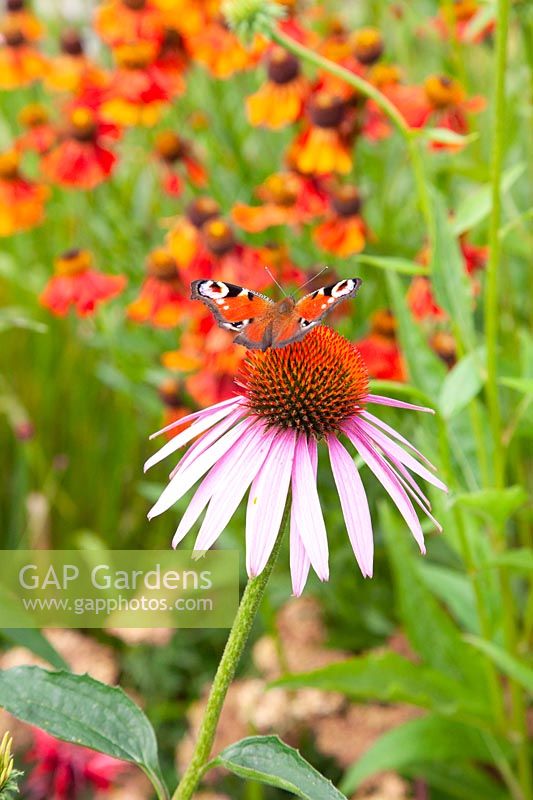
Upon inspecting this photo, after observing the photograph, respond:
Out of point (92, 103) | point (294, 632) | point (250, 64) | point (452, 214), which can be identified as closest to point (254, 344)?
point (452, 214)

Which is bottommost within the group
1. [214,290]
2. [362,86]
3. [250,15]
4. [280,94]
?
[214,290]

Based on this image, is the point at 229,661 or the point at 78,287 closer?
the point at 229,661

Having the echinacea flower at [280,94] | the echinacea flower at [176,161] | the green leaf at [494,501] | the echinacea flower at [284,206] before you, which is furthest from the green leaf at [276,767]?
the echinacea flower at [176,161]

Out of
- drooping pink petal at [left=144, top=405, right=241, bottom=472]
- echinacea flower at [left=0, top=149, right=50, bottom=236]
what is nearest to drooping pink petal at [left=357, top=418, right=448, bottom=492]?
drooping pink petal at [left=144, top=405, right=241, bottom=472]

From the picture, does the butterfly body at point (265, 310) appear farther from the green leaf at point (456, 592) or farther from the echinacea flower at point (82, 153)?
the echinacea flower at point (82, 153)

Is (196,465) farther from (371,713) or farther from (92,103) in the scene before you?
(92,103)

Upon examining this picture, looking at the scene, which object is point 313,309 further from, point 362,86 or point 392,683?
point 392,683

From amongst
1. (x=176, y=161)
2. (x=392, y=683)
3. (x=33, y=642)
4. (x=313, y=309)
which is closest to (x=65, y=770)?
(x=33, y=642)
